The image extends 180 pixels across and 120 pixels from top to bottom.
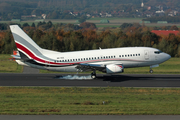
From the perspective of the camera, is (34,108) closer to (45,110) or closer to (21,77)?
(45,110)

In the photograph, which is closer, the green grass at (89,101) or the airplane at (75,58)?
the green grass at (89,101)

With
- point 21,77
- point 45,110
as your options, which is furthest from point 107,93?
point 21,77

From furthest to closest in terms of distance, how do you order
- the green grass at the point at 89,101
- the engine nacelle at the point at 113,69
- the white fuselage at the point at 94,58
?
1. the white fuselage at the point at 94,58
2. the engine nacelle at the point at 113,69
3. the green grass at the point at 89,101

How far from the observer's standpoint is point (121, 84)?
4072cm

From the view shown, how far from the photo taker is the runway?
40562mm

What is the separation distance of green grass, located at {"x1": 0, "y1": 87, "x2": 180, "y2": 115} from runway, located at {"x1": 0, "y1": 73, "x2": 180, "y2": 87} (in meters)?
3.15

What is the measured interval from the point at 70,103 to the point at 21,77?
67.3 ft

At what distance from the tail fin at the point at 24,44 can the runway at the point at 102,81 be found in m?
4.03

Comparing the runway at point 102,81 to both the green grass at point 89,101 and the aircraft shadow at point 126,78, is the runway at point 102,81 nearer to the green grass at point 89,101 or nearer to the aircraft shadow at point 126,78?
the aircraft shadow at point 126,78

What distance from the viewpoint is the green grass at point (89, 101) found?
24.9 meters

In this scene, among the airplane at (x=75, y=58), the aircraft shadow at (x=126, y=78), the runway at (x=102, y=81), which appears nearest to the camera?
the runway at (x=102, y=81)

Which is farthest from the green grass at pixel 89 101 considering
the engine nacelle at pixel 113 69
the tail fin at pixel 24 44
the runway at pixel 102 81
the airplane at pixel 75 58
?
the tail fin at pixel 24 44

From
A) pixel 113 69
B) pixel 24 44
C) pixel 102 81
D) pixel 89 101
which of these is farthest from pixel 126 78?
pixel 89 101

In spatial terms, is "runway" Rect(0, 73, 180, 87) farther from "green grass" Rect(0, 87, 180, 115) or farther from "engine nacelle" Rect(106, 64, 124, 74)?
"green grass" Rect(0, 87, 180, 115)
